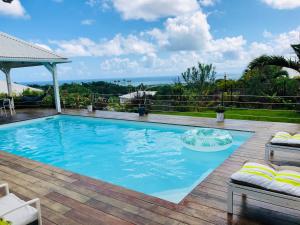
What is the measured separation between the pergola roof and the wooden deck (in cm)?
605

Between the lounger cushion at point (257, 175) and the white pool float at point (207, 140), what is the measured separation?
10.6ft

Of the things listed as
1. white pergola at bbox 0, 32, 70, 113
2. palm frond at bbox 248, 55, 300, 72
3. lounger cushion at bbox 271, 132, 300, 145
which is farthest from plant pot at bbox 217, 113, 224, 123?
white pergola at bbox 0, 32, 70, 113

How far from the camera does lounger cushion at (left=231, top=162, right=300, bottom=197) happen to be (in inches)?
95.7

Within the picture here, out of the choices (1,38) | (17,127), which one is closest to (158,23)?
(1,38)

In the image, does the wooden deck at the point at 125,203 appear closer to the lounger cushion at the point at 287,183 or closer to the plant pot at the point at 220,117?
the lounger cushion at the point at 287,183

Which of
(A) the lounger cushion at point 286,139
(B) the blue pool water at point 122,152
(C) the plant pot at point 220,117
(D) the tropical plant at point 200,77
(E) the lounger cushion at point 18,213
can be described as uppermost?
(D) the tropical plant at point 200,77

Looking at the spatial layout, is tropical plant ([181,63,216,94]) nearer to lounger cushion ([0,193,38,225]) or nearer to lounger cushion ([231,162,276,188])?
lounger cushion ([231,162,276,188])

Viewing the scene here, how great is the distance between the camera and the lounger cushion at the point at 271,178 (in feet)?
7.97

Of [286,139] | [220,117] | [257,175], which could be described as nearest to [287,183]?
[257,175]

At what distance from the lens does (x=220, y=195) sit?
10.6 ft

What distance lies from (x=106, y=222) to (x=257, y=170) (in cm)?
176

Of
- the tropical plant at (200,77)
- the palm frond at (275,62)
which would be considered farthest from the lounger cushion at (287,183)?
the tropical plant at (200,77)

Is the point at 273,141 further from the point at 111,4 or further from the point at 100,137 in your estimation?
the point at 111,4

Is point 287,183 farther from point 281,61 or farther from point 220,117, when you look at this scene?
point 281,61
